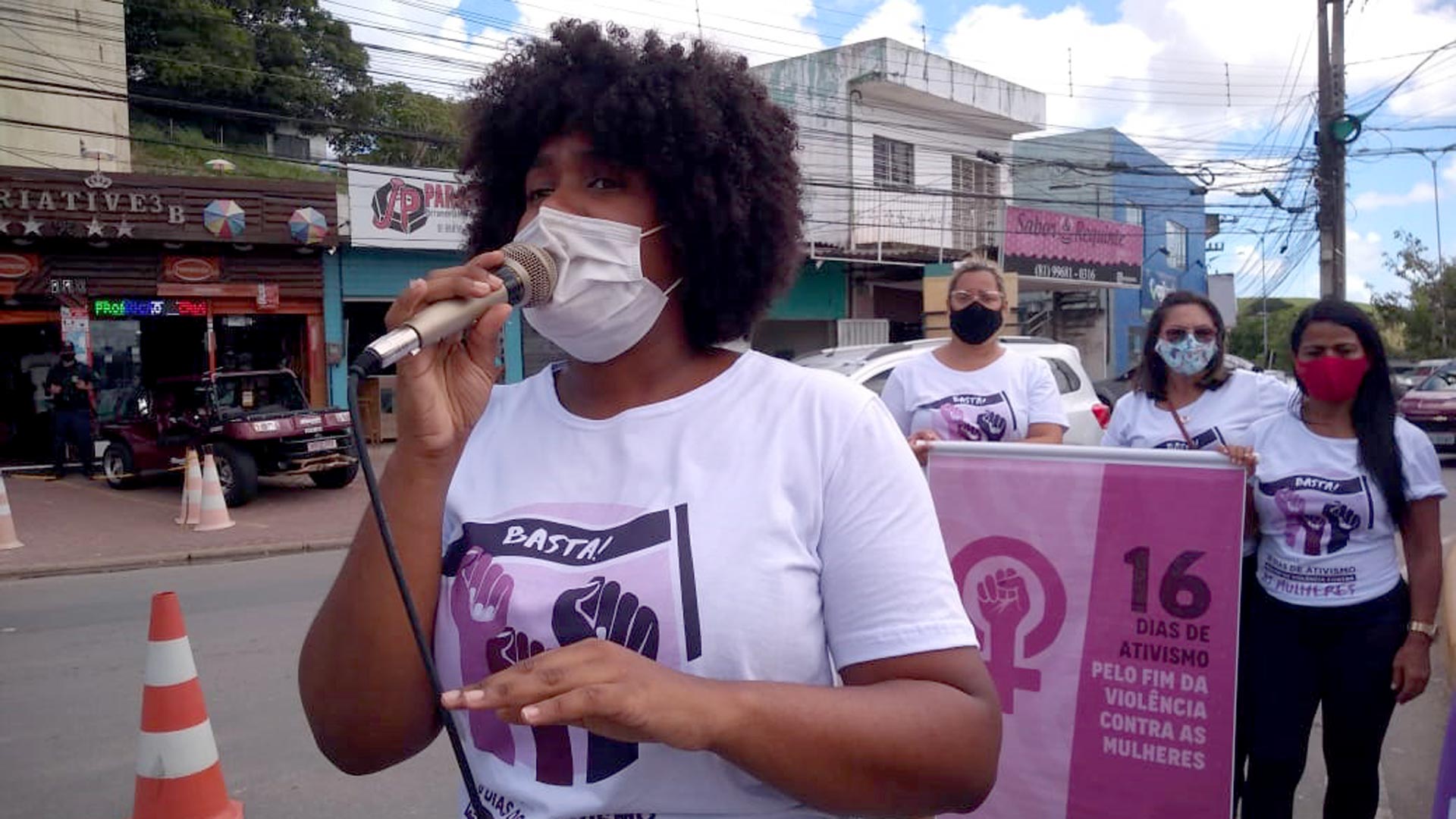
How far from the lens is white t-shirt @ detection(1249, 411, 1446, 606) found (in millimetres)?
3193

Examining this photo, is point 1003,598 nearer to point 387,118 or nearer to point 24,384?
point 24,384

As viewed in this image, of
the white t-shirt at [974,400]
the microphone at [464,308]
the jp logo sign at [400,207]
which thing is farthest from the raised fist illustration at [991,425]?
the jp logo sign at [400,207]

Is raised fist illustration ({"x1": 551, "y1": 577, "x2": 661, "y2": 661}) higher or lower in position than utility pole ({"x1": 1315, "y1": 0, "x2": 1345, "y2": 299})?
lower

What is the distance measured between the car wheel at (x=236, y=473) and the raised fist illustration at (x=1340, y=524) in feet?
39.3

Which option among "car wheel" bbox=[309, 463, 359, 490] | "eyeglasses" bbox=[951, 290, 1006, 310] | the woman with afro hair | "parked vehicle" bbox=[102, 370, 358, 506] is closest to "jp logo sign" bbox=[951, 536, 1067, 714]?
"eyeglasses" bbox=[951, 290, 1006, 310]

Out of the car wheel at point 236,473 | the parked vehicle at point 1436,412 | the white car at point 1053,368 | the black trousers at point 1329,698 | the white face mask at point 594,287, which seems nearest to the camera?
the white face mask at point 594,287

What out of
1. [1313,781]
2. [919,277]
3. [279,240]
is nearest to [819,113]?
[919,277]

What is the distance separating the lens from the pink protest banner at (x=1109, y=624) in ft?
10.4

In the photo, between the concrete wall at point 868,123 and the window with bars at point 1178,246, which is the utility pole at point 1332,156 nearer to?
the concrete wall at point 868,123

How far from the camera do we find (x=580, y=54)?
5.74ft

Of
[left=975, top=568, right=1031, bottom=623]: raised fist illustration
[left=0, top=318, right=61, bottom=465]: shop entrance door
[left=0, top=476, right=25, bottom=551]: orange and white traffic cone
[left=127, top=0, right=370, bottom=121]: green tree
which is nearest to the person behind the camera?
[left=975, top=568, right=1031, bottom=623]: raised fist illustration

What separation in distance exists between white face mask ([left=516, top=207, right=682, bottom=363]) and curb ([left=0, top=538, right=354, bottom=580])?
867cm

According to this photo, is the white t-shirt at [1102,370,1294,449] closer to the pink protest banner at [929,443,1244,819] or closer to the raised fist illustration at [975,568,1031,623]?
the pink protest banner at [929,443,1244,819]

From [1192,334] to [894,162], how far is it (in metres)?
20.6
